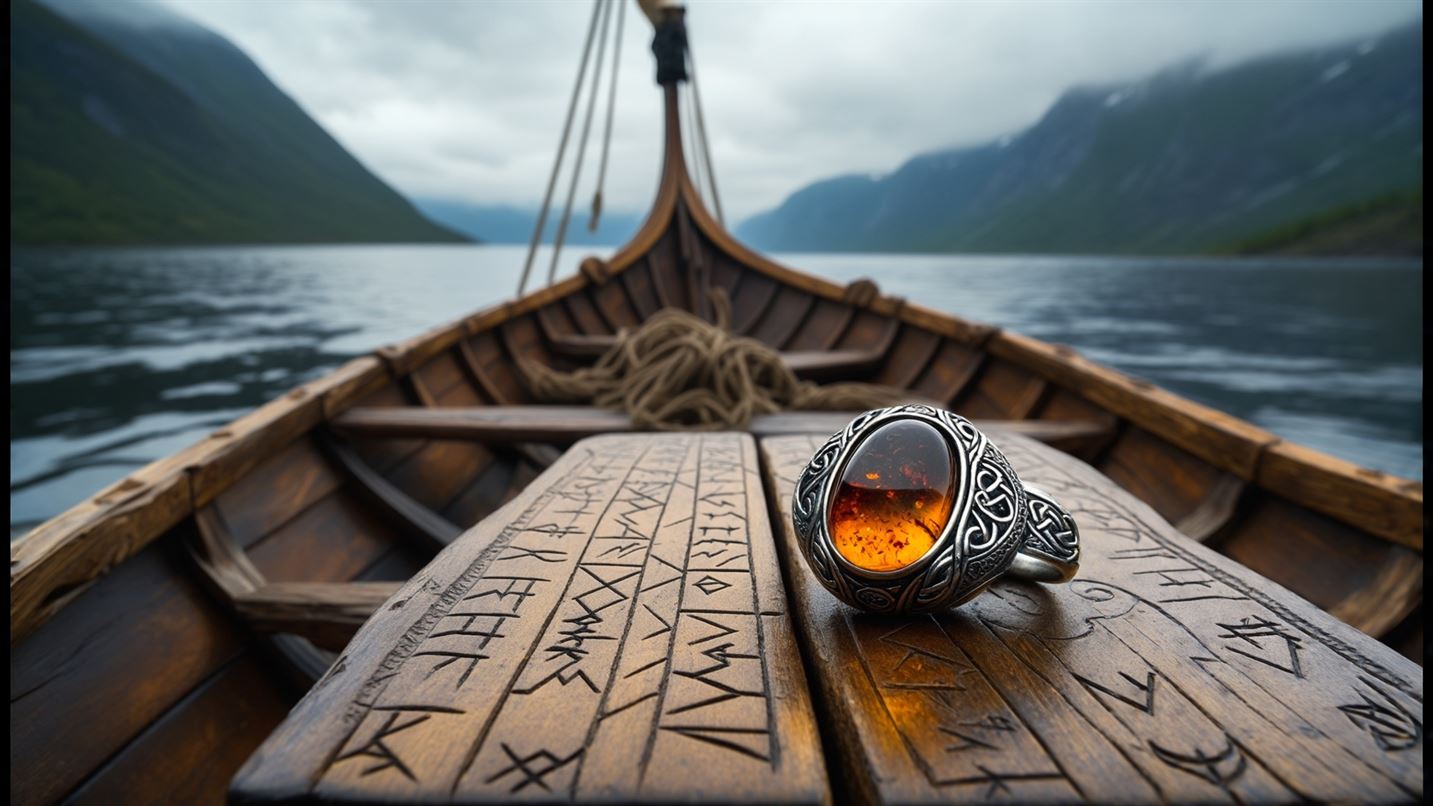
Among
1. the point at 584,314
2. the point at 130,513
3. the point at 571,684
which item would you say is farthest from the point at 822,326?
the point at 571,684

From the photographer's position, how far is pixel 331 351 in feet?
25.4

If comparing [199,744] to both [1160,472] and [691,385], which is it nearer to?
[691,385]

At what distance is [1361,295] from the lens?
17.7 m

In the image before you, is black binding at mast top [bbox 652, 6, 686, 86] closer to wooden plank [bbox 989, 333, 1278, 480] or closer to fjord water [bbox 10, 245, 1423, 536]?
wooden plank [bbox 989, 333, 1278, 480]

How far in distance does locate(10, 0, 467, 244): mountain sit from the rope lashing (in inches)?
2123

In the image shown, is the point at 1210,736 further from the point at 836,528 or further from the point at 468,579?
the point at 468,579

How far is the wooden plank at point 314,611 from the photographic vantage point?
1.30 meters

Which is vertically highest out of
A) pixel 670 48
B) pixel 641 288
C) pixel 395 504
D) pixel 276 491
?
pixel 670 48

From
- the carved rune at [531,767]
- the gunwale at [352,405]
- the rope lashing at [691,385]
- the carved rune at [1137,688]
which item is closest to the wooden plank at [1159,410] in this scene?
the gunwale at [352,405]

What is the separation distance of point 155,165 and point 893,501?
260ft

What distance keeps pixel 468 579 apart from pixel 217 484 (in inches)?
41.6

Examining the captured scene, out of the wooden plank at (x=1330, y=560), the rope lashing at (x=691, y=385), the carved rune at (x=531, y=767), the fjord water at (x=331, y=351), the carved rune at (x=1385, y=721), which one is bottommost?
the fjord water at (x=331, y=351)

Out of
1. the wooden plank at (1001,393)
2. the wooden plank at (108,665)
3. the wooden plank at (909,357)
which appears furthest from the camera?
the wooden plank at (909,357)

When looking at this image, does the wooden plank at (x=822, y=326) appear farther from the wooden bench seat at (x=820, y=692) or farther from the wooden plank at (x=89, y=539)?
the wooden bench seat at (x=820, y=692)
